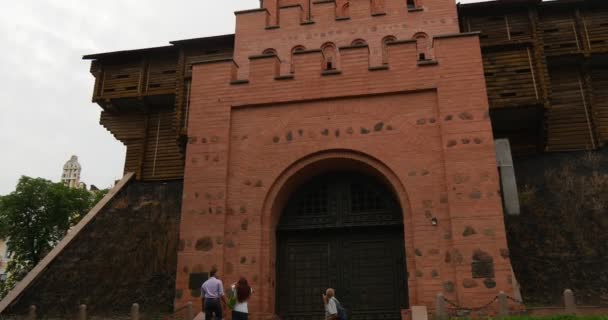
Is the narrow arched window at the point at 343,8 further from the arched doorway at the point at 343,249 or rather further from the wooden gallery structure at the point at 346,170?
the arched doorway at the point at 343,249

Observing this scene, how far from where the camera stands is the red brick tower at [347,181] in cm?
1312

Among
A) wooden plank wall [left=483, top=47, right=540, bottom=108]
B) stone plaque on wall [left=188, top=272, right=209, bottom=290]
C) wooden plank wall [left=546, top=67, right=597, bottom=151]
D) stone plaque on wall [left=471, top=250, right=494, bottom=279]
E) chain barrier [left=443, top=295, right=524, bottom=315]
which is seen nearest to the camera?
chain barrier [left=443, top=295, right=524, bottom=315]

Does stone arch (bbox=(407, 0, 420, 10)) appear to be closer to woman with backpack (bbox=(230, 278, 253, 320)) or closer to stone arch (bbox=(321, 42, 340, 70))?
stone arch (bbox=(321, 42, 340, 70))

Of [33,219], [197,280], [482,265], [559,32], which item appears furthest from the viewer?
[33,219]

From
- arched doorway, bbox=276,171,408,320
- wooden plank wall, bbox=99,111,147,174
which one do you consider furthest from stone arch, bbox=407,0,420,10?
wooden plank wall, bbox=99,111,147,174

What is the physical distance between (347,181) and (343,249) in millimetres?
1987

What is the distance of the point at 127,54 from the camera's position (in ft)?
87.7

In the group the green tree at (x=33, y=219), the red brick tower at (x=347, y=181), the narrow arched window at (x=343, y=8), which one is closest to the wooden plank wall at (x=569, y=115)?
the narrow arched window at (x=343, y=8)

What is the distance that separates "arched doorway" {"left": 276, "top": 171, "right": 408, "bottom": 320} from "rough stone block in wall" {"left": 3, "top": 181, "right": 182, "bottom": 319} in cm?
410

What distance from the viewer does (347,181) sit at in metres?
15.3

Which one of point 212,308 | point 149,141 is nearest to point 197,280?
point 212,308

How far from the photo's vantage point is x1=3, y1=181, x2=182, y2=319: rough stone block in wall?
53.3ft

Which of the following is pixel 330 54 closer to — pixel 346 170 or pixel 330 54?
pixel 330 54

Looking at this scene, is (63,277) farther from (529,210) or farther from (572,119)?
(572,119)
